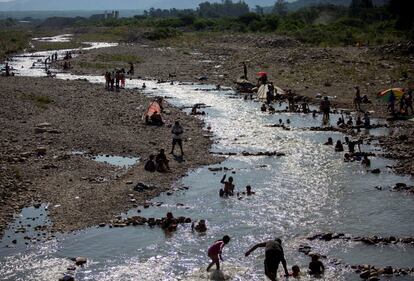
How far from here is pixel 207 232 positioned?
21.9 metres

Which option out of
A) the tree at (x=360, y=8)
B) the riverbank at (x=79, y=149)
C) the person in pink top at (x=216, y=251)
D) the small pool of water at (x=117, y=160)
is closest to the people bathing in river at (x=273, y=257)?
the person in pink top at (x=216, y=251)

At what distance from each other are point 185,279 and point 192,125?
73.6ft

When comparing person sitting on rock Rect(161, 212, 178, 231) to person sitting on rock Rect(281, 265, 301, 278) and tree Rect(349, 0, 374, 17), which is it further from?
tree Rect(349, 0, 374, 17)

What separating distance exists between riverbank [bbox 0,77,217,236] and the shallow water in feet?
4.34

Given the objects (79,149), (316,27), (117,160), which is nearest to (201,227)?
(117,160)

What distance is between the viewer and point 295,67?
64812 mm

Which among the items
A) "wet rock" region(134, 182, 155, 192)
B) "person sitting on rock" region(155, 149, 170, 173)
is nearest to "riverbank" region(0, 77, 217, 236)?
"wet rock" region(134, 182, 155, 192)

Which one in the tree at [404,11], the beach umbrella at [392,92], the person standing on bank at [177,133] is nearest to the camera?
the person standing on bank at [177,133]

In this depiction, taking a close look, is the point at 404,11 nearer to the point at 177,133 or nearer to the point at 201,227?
the point at 177,133

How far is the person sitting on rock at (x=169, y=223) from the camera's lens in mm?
22234

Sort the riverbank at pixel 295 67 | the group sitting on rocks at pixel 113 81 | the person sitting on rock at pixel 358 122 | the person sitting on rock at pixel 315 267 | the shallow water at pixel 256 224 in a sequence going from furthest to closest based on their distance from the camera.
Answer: the group sitting on rocks at pixel 113 81
the riverbank at pixel 295 67
the person sitting on rock at pixel 358 122
the shallow water at pixel 256 224
the person sitting on rock at pixel 315 267

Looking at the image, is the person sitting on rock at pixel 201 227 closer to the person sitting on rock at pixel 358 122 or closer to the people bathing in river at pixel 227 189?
the people bathing in river at pixel 227 189

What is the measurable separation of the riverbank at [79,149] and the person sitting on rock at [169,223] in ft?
7.78

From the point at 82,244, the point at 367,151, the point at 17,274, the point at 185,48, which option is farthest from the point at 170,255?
the point at 185,48
